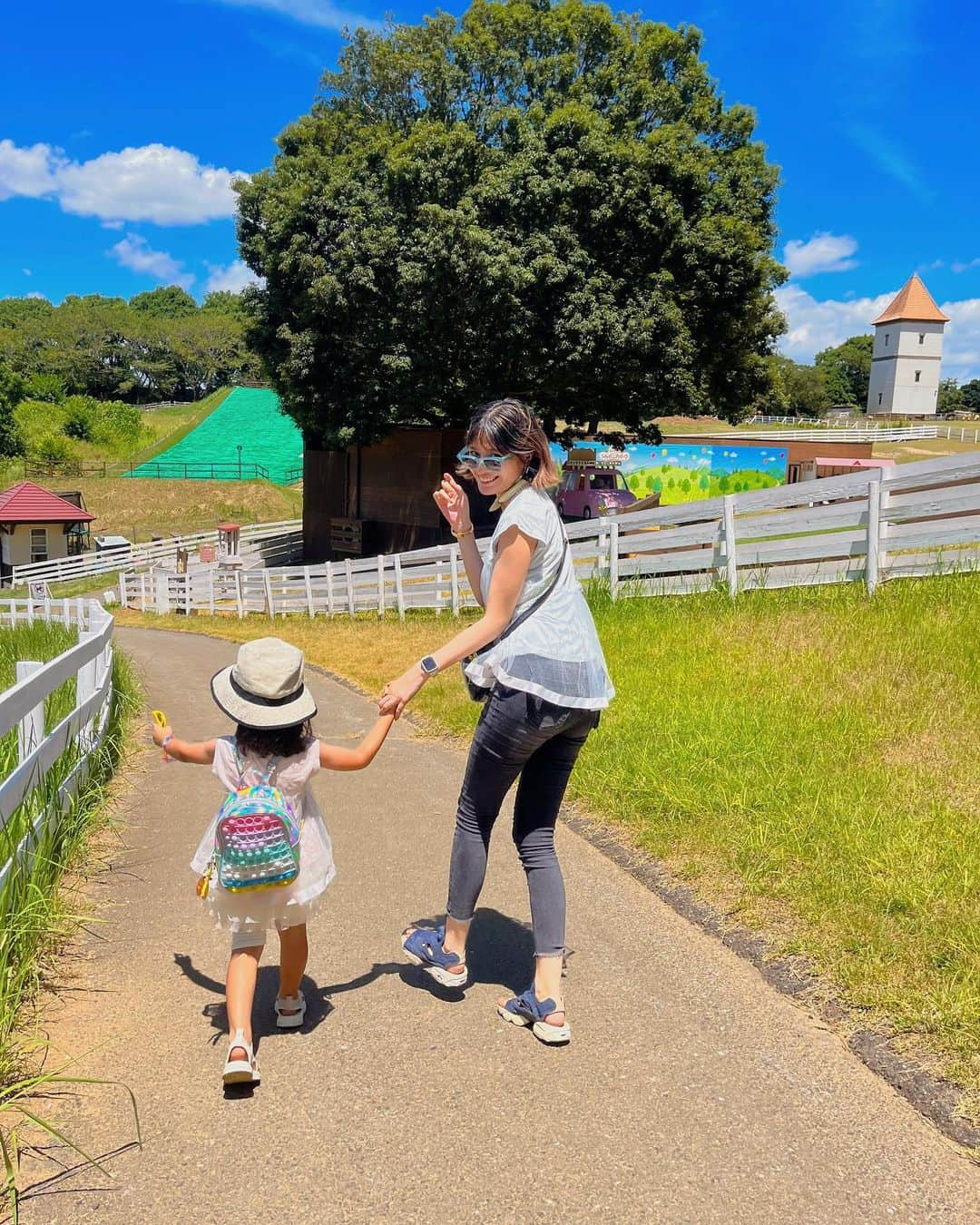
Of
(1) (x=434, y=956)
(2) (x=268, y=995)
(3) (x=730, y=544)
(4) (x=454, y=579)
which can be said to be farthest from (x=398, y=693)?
(4) (x=454, y=579)

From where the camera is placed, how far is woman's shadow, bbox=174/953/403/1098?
10.8 ft

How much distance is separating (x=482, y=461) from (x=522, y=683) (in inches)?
30.9

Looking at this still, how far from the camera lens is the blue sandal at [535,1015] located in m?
3.16

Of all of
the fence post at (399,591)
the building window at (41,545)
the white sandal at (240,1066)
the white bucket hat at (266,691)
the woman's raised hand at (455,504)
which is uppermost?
the woman's raised hand at (455,504)

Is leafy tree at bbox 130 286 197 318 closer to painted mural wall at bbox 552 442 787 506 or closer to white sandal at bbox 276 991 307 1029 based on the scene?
painted mural wall at bbox 552 442 787 506

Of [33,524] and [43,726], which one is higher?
[43,726]

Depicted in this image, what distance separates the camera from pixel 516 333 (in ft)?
75.8

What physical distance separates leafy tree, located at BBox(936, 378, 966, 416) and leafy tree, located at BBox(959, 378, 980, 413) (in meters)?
0.26

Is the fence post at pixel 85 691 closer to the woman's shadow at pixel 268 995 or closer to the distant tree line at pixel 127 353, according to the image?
the woman's shadow at pixel 268 995

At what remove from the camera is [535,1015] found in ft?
10.7

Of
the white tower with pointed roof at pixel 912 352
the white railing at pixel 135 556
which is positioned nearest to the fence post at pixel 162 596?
the white railing at pixel 135 556

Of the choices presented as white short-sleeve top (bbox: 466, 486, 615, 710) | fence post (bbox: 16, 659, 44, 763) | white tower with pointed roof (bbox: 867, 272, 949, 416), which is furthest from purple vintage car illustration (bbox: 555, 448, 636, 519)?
white tower with pointed roof (bbox: 867, 272, 949, 416)

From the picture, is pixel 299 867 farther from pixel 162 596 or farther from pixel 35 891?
pixel 162 596

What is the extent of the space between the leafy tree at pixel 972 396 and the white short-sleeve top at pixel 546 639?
113593mm
